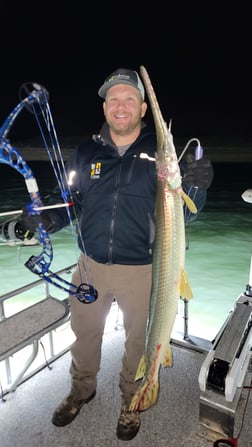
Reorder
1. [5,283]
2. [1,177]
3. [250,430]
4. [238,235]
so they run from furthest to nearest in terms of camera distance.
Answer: [1,177] < [238,235] < [5,283] < [250,430]

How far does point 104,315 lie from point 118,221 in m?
0.78

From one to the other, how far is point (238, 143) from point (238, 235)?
37.3 m

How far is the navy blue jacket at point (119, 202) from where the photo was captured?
2.59m

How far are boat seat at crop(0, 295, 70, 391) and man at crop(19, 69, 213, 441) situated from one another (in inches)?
13.1

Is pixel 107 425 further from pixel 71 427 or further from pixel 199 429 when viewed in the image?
pixel 199 429

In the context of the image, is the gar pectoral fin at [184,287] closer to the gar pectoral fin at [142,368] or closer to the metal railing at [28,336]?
the gar pectoral fin at [142,368]

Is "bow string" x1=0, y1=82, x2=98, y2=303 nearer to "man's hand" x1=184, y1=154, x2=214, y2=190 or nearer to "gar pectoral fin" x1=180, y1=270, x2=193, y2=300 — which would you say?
"gar pectoral fin" x1=180, y1=270, x2=193, y2=300

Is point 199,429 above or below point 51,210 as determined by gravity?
below

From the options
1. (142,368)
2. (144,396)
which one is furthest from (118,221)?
(144,396)

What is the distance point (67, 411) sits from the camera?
9.21 feet

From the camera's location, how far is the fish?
83.7 inches

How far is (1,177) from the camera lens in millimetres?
26141

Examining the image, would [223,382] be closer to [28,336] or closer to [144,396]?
[144,396]


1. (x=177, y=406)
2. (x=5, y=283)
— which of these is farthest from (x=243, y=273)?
(x=177, y=406)
